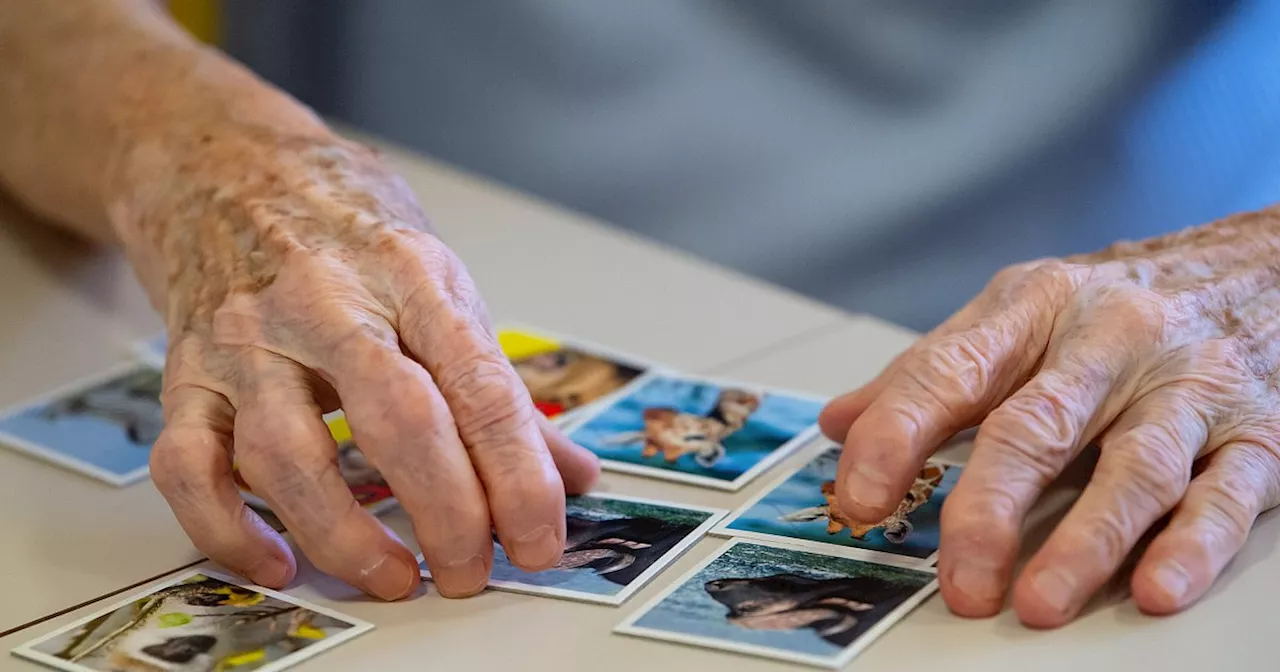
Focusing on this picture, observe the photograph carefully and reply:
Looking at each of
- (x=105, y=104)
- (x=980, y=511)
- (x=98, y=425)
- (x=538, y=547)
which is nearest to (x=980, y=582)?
(x=980, y=511)

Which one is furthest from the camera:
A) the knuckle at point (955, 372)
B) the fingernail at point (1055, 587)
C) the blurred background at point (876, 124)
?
the blurred background at point (876, 124)

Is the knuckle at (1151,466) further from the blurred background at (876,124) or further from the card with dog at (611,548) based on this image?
the blurred background at (876,124)

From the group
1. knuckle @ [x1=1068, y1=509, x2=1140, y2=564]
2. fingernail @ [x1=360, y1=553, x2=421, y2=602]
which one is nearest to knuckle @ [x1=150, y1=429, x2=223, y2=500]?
fingernail @ [x1=360, y1=553, x2=421, y2=602]

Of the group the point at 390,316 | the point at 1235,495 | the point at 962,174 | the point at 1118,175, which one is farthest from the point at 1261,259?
the point at 390,316

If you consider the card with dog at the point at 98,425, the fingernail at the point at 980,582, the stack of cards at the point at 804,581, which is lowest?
the fingernail at the point at 980,582

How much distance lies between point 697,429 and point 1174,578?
1.28ft

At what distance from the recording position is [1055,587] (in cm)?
64

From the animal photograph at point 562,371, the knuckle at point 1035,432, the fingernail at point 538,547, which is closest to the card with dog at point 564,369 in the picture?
the animal photograph at point 562,371

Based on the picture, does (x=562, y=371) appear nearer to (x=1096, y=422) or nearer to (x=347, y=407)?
(x=347, y=407)

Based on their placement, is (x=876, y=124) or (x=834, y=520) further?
(x=876, y=124)

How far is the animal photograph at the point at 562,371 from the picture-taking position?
3.36ft

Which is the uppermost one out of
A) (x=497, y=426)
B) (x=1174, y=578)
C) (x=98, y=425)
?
(x=98, y=425)

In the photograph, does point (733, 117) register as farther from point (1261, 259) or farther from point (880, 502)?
point (880, 502)

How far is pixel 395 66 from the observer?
2.02m
